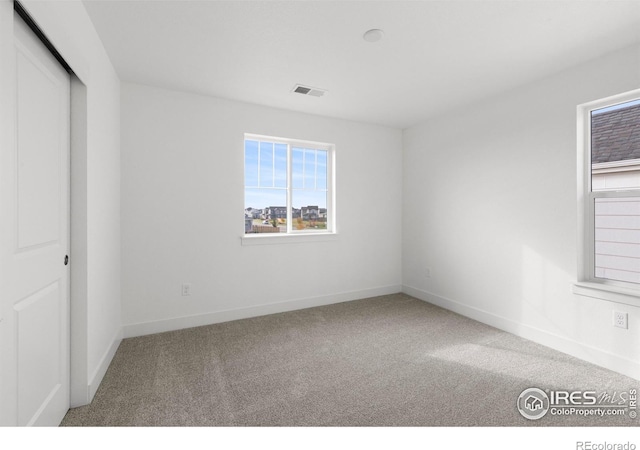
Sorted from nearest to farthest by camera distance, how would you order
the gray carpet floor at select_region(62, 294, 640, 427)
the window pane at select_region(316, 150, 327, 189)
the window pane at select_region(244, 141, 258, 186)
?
the gray carpet floor at select_region(62, 294, 640, 427) < the window pane at select_region(244, 141, 258, 186) < the window pane at select_region(316, 150, 327, 189)

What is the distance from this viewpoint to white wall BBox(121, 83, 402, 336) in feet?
10.1

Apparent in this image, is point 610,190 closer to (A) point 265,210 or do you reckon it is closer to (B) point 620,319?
(B) point 620,319

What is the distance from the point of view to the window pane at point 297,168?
4.07 m

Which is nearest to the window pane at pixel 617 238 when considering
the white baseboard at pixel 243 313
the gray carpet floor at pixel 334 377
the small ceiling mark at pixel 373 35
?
the gray carpet floor at pixel 334 377

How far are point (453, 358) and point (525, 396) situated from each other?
603 mm

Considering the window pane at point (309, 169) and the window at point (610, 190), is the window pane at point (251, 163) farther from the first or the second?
the window at point (610, 190)

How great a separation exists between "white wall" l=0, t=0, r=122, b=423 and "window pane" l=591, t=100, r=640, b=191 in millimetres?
3862

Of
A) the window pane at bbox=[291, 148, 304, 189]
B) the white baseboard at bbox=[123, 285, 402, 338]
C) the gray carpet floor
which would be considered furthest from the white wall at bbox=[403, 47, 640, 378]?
the window pane at bbox=[291, 148, 304, 189]

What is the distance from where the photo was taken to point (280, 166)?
398 centimetres

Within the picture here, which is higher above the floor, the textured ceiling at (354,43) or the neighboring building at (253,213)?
the textured ceiling at (354,43)

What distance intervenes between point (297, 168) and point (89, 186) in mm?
2470

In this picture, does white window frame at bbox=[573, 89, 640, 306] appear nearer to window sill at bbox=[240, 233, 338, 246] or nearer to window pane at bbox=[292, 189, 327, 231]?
window sill at bbox=[240, 233, 338, 246]

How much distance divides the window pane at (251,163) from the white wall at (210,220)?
20cm
